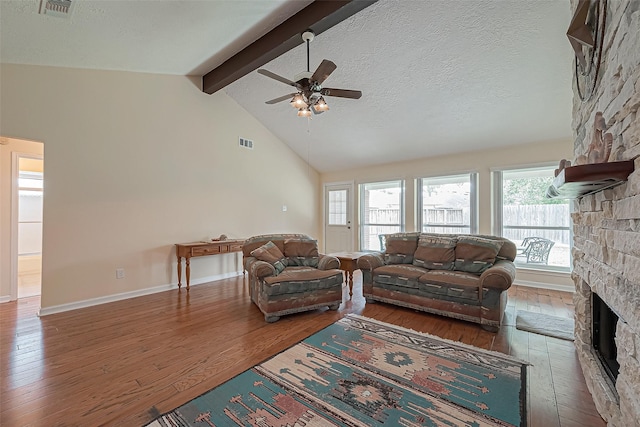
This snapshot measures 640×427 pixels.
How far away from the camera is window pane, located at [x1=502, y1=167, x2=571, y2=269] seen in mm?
4477

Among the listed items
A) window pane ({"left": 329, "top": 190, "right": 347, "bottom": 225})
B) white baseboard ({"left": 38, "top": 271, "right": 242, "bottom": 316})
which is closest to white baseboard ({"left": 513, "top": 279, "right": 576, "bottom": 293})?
window pane ({"left": 329, "top": 190, "right": 347, "bottom": 225})

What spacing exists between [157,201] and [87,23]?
7.65ft

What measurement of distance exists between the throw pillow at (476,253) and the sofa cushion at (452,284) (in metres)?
0.15

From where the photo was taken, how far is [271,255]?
11.7 feet

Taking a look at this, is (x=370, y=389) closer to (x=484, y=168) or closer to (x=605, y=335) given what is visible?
(x=605, y=335)

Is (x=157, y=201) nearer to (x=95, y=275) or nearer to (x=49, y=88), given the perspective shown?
(x=95, y=275)

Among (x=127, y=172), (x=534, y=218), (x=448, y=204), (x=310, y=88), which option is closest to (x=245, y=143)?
(x=127, y=172)

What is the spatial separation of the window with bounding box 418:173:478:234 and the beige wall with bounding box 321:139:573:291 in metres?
0.14

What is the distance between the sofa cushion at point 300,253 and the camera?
3.84 metres

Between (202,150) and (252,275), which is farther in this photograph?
(202,150)

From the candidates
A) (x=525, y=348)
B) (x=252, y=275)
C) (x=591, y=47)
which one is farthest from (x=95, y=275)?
(x=591, y=47)

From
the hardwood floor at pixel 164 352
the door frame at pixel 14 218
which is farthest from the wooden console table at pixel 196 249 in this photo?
the door frame at pixel 14 218

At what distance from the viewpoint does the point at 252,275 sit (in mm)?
3410

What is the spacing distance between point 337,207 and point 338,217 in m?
0.27
